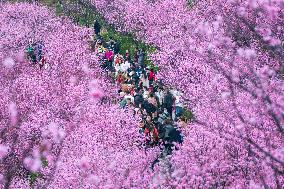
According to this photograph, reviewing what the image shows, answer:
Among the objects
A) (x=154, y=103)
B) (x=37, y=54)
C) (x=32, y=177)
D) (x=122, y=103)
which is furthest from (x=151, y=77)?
(x=32, y=177)

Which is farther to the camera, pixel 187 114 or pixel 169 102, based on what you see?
pixel 187 114

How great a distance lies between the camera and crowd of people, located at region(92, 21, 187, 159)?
59.2ft

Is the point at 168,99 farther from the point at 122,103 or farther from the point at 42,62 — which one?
the point at 42,62

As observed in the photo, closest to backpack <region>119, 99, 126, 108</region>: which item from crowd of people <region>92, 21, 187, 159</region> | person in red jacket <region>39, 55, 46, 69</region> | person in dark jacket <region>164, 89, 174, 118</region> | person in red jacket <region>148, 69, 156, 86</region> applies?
crowd of people <region>92, 21, 187, 159</region>

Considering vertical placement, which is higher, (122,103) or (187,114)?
(187,114)

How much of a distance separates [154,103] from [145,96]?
1674 mm

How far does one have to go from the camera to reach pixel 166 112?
66.2 feet

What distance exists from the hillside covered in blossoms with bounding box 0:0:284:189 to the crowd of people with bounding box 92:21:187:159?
6 cm

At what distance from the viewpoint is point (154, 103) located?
20703 millimetres

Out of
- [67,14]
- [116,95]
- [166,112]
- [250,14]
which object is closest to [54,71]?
[116,95]

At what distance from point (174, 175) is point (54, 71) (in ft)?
32.3

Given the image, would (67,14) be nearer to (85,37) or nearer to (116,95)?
(85,37)

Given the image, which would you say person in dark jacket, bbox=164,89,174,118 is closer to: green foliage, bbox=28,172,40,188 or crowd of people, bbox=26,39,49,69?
green foliage, bbox=28,172,40,188

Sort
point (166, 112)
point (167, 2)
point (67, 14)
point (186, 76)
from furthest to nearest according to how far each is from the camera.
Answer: point (67, 14)
point (167, 2)
point (186, 76)
point (166, 112)
